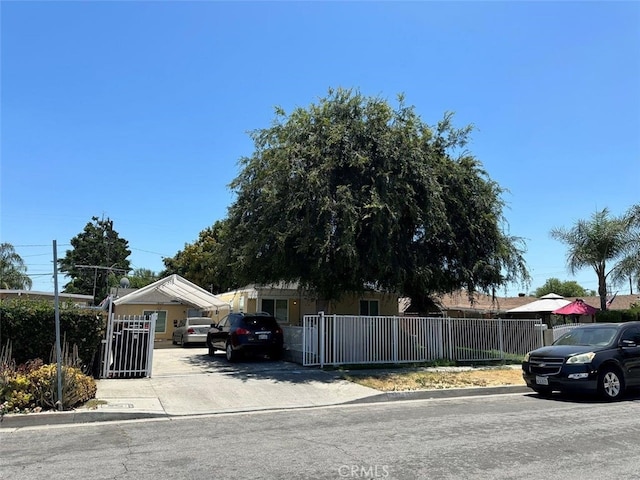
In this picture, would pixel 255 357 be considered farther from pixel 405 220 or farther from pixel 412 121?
pixel 412 121

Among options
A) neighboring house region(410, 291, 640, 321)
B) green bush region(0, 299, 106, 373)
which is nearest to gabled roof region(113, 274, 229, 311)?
neighboring house region(410, 291, 640, 321)

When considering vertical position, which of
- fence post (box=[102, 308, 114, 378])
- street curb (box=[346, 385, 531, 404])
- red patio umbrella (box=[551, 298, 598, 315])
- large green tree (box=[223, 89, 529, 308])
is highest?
large green tree (box=[223, 89, 529, 308])

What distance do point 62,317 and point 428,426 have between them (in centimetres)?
853

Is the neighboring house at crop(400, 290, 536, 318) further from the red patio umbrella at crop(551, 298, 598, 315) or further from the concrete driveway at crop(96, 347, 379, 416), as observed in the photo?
the concrete driveway at crop(96, 347, 379, 416)

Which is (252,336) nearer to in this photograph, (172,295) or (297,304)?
(297,304)

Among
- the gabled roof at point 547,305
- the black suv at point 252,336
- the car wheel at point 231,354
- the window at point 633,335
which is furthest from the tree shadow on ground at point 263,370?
the gabled roof at point 547,305

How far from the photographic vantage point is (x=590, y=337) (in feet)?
38.8

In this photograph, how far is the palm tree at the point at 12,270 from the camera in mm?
42469

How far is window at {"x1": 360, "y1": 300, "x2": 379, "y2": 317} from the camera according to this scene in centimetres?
2475

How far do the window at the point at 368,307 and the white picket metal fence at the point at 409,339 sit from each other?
297 inches

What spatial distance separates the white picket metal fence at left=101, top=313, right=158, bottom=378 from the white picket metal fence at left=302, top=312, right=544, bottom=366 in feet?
15.2

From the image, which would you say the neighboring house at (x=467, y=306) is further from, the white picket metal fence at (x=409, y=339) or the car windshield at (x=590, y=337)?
the car windshield at (x=590, y=337)

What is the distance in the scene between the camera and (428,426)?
8102 mm

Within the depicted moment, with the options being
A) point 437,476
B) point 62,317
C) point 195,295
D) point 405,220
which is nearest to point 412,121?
point 405,220
